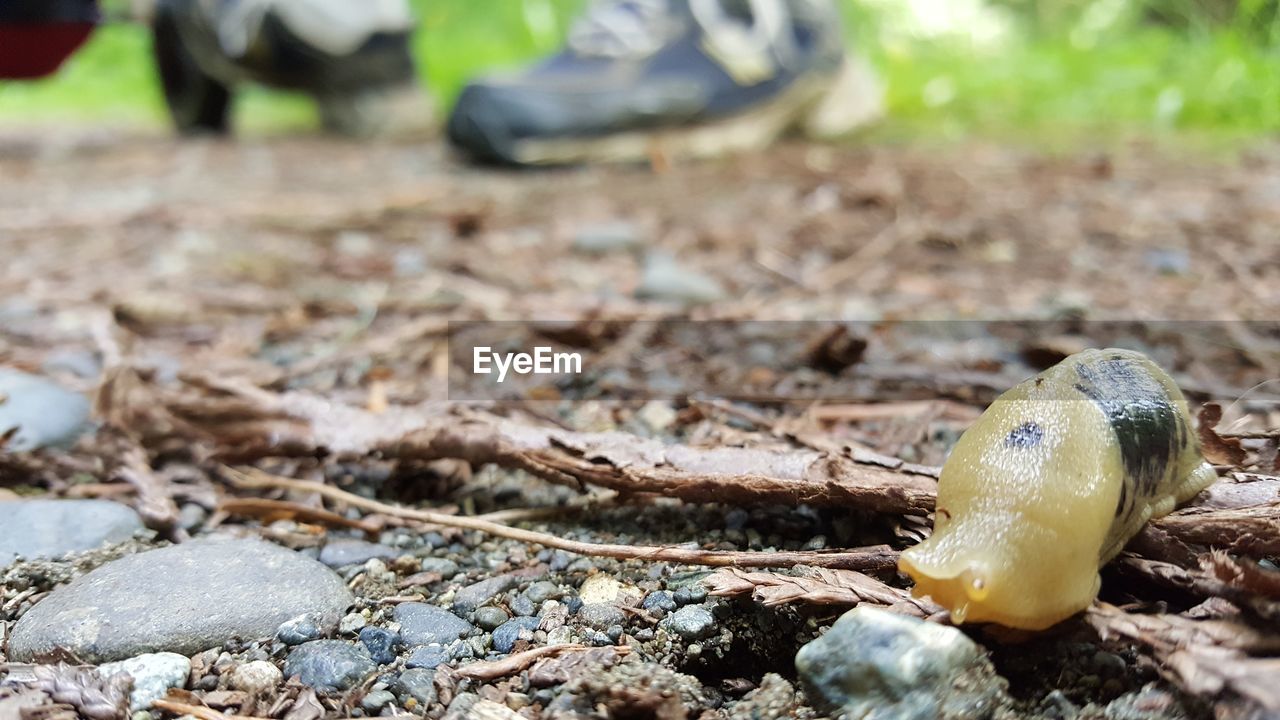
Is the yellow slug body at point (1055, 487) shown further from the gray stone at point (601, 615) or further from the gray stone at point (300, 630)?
the gray stone at point (300, 630)

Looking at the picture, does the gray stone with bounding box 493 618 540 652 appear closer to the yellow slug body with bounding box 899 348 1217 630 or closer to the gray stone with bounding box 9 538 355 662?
the gray stone with bounding box 9 538 355 662

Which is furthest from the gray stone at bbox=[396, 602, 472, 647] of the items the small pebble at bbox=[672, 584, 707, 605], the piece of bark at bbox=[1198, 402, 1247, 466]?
the piece of bark at bbox=[1198, 402, 1247, 466]

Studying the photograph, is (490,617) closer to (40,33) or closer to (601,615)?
(601,615)

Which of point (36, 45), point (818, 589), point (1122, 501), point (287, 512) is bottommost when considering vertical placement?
point (287, 512)

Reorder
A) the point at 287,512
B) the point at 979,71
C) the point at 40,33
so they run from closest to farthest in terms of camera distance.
Result: the point at 287,512, the point at 40,33, the point at 979,71

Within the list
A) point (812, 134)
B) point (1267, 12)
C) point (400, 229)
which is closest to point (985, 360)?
point (400, 229)

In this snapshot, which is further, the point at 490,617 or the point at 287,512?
the point at 287,512

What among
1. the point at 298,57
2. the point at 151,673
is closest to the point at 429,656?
the point at 151,673
